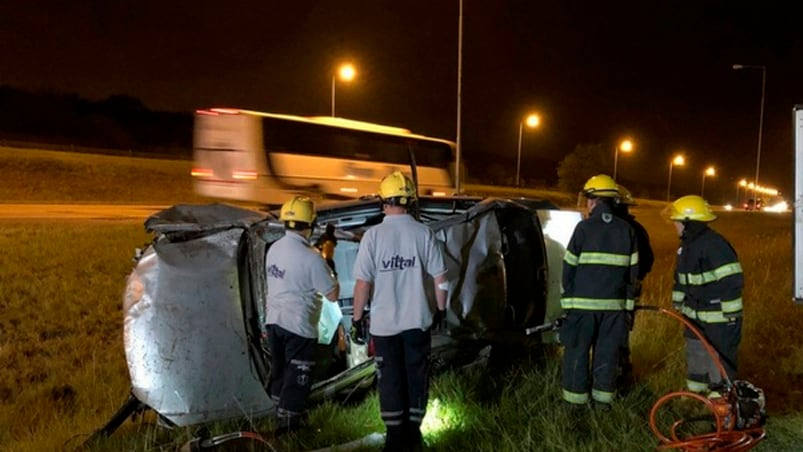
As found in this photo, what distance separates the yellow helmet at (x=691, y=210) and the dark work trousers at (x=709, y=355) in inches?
27.8

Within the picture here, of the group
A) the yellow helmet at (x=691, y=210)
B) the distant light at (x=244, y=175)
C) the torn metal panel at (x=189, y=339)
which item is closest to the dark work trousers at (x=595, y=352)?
the yellow helmet at (x=691, y=210)

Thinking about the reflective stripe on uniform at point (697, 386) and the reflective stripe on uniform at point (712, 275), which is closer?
the reflective stripe on uniform at point (712, 275)

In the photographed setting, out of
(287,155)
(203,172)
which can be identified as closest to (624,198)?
(287,155)

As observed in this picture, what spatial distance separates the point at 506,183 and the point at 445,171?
47.0 m

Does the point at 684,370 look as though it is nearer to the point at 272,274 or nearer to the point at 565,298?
the point at 565,298

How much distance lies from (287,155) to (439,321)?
14.5 metres

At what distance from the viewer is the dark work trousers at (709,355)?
462 centimetres

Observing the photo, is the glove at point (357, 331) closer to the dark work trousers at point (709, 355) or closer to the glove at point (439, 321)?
the glove at point (439, 321)

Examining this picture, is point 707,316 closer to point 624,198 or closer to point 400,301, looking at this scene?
point 624,198

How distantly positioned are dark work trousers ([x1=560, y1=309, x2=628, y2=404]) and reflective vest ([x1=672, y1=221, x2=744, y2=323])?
533 mm

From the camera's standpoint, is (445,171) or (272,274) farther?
(445,171)

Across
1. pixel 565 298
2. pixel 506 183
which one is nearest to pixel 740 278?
pixel 565 298

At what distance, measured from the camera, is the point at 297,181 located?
18.8 m

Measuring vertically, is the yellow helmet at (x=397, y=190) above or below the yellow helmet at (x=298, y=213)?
above
